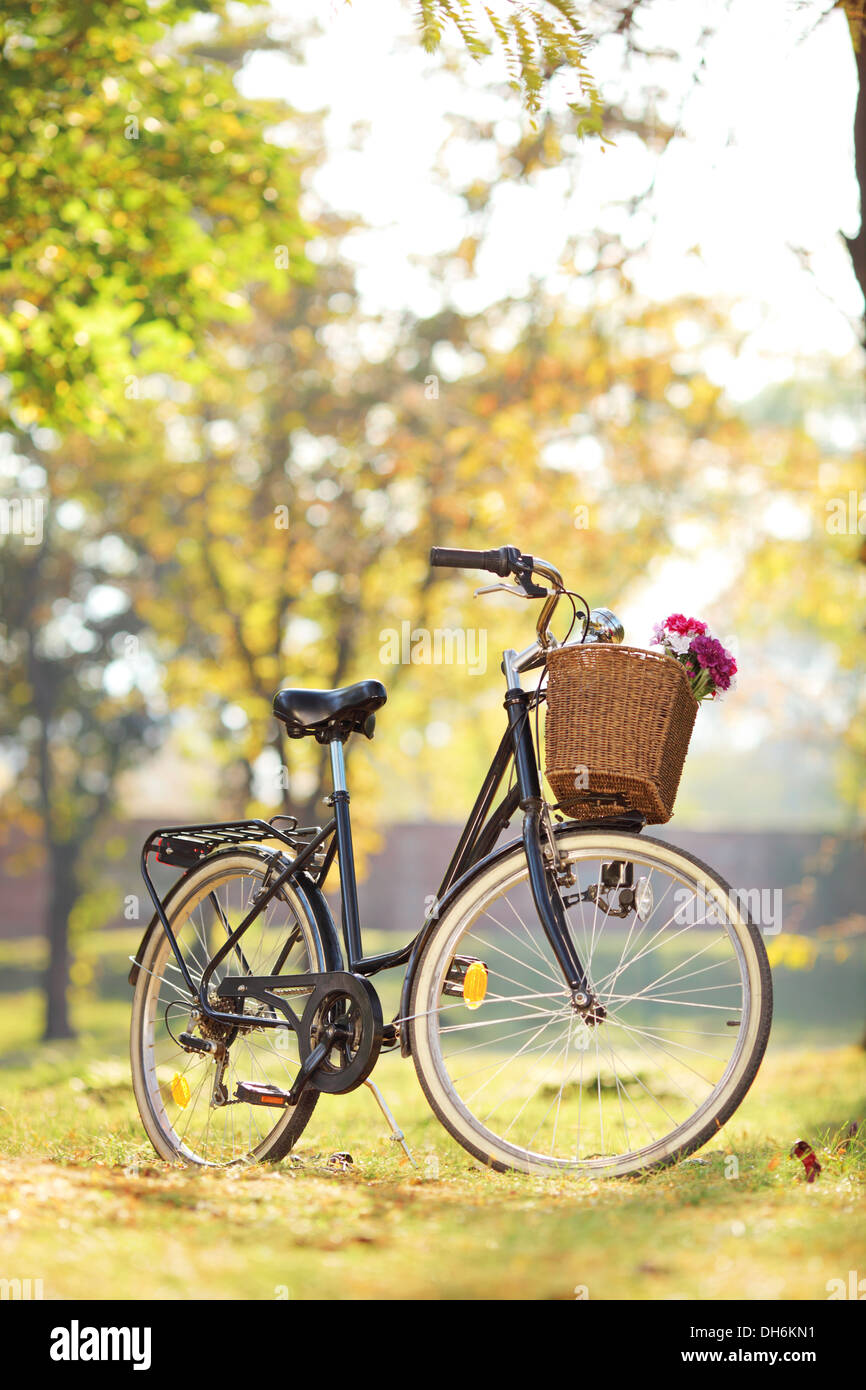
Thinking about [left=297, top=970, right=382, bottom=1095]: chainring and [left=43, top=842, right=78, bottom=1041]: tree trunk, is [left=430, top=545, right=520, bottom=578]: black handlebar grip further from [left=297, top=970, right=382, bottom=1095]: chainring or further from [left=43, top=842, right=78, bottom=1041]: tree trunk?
[left=43, top=842, right=78, bottom=1041]: tree trunk

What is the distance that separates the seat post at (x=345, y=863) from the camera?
3.36 meters

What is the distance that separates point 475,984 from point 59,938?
13.8 m

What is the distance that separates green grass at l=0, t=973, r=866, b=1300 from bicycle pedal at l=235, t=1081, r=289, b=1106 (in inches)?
7.0

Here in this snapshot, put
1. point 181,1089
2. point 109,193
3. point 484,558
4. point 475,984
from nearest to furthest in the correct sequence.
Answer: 1. point 475,984
2. point 484,558
3. point 181,1089
4. point 109,193

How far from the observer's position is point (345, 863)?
339 cm

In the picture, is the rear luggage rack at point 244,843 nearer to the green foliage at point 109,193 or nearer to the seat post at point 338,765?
the seat post at point 338,765

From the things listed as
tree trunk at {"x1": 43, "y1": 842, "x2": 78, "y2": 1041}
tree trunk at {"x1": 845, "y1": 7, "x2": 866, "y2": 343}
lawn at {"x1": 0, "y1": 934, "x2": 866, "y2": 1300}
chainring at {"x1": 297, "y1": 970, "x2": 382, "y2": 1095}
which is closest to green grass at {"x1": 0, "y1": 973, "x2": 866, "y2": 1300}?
lawn at {"x1": 0, "y1": 934, "x2": 866, "y2": 1300}

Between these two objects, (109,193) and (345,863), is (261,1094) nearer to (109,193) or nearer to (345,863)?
(345,863)

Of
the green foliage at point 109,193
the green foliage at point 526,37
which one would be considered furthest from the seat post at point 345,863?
the green foliage at point 109,193

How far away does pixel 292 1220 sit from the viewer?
2.68m

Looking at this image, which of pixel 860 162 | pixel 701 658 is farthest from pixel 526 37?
pixel 701 658
